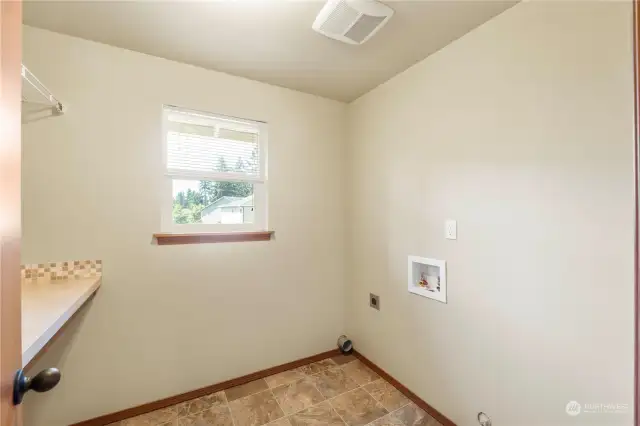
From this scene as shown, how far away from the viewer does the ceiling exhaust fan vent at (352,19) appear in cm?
140

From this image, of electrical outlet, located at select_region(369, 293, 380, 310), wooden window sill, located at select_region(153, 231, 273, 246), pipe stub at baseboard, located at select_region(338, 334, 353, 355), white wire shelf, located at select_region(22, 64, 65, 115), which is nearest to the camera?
white wire shelf, located at select_region(22, 64, 65, 115)

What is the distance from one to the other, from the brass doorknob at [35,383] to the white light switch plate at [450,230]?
1.76 m

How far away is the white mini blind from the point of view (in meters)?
2.00

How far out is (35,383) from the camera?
643 millimetres

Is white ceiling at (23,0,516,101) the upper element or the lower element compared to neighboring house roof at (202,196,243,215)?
upper

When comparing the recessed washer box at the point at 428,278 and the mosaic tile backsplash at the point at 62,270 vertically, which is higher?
the mosaic tile backsplash at the point at 62,270

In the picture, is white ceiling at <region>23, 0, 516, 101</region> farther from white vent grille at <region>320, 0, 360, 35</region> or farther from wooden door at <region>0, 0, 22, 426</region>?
wooden door at <region>0, 0, 22, 426</region>

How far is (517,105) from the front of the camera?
1424 mm

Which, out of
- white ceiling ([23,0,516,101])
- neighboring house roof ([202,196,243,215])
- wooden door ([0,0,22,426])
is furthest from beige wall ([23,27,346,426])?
wooden door ([0,0,22,426])

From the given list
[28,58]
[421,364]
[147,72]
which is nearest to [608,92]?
[421,364]

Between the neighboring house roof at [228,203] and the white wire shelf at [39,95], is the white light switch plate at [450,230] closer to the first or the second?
the neighboring house roof at [228,203]

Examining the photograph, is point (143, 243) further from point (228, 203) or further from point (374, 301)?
point (374, 301)

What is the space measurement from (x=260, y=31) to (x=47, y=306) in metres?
1.70

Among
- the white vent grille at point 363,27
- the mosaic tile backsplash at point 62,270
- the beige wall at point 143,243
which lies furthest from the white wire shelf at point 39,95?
the white vent grille at point 363,27
